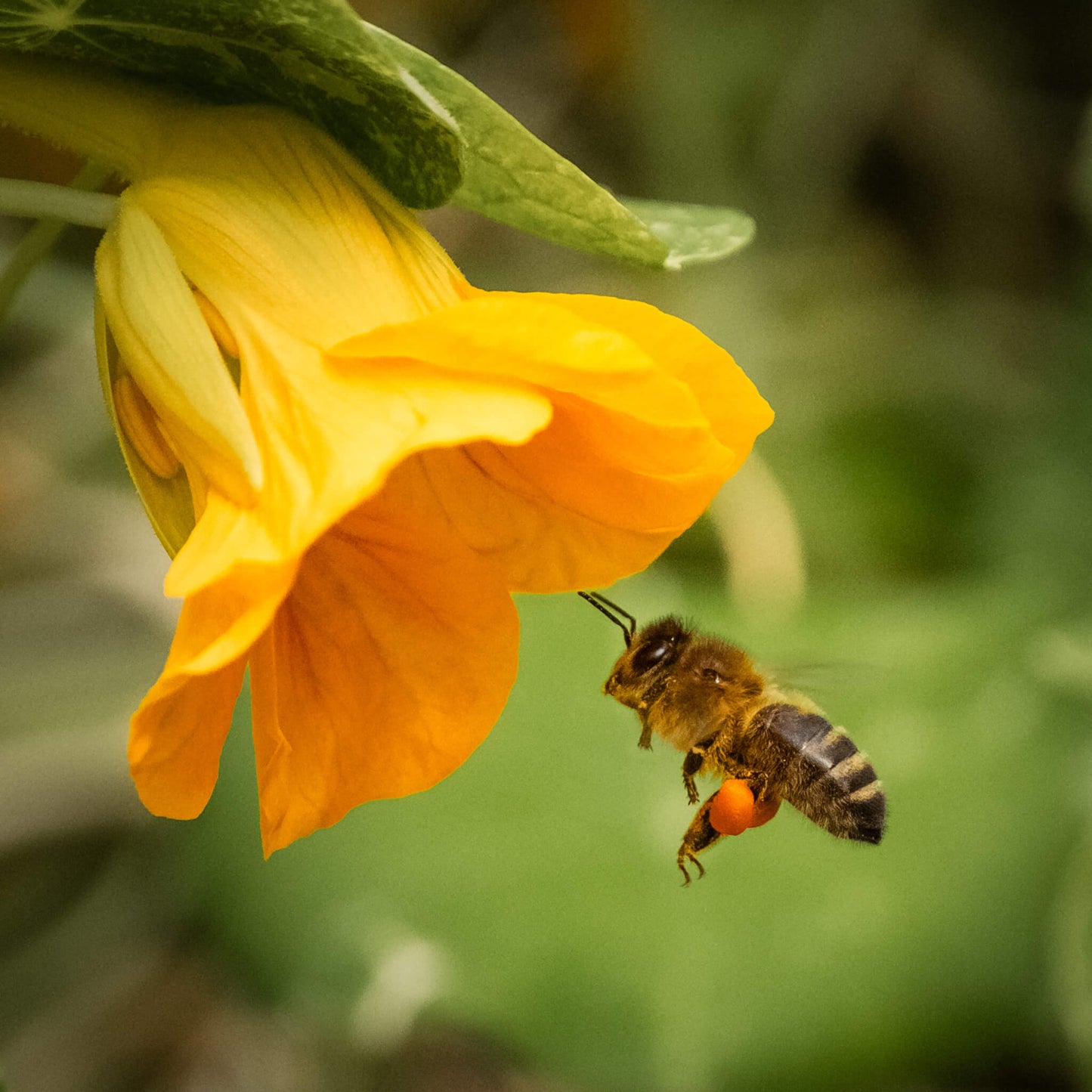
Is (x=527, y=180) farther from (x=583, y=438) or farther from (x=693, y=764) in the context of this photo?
(x=693, y=764)

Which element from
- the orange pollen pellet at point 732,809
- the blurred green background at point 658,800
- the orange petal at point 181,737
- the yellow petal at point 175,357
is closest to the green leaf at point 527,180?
the yellow petal at point 175,357

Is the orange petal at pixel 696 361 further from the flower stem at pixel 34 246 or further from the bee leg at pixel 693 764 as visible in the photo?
the bee leg at pixel 693 764

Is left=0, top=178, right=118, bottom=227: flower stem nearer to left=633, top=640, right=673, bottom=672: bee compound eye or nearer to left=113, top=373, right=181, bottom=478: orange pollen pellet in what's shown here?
left=113, top=373, right=181, bottom=478: orange pollen pellet

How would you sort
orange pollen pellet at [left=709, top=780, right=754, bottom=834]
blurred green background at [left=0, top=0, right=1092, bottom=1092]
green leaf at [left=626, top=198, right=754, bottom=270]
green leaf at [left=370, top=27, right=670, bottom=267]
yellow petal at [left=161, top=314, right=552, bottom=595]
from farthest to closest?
blurred green background at [left=0, top=0, right=1092, bottom=1092], orange pollen pellet at [left=709, top=780, right=754, bottom=834], green leaf at [left=626, top=198, right=754, bottom=270], green leaf at [left=370, top=27, right=670, bottom=267], yellow petal at [left=161, top=314, right=552, bottom=595]

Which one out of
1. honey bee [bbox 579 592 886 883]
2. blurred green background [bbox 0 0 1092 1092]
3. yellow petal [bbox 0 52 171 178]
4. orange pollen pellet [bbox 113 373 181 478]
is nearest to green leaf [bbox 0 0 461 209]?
yellow petal [bbox 0 52 171 178]

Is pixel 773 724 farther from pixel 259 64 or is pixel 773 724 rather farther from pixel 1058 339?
pixel 1058 339

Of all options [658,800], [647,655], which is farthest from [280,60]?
[658,800]
